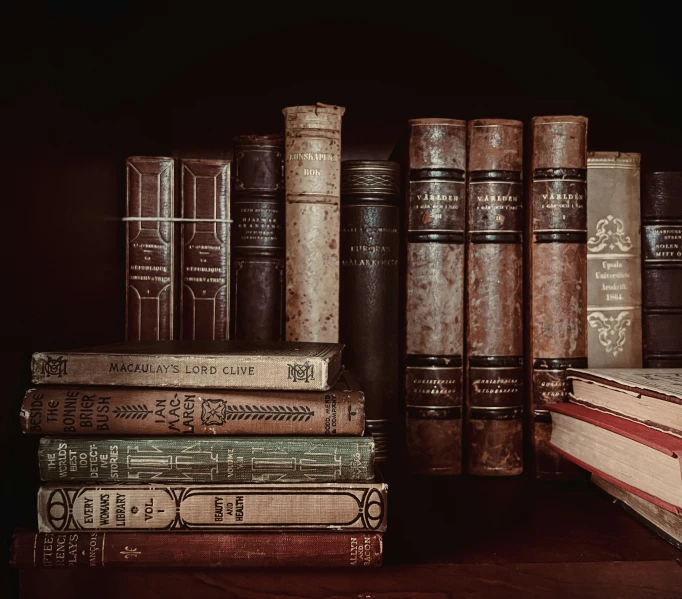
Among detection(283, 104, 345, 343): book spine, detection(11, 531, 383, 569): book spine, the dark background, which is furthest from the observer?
the dark background

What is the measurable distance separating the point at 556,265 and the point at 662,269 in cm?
18

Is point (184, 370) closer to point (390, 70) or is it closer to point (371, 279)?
point (371, 279)

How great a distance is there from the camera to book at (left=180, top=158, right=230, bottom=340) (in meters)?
0.98

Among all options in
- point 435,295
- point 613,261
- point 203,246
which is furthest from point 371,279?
point 613,261

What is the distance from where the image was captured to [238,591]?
673 mm

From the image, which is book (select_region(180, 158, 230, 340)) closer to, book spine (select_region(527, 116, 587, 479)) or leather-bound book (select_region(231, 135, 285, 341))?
leather-bound book (select_region(231, 135, 285, 341))

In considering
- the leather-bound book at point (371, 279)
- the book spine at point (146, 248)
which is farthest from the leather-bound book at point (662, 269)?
the book spine at point (146, 248)

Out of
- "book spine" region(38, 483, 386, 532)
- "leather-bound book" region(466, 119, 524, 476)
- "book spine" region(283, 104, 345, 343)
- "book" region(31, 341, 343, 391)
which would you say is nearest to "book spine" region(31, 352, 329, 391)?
"book" region(31, 341, 343, 391)

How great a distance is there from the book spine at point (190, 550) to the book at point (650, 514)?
0.33 meters

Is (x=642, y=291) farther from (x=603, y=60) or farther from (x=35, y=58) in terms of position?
(x=35, y=58)

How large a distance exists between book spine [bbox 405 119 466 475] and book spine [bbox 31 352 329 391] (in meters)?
0.31

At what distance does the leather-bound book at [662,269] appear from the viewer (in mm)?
1021

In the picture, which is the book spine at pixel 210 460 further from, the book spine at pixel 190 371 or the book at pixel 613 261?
the book at pixel 613 261

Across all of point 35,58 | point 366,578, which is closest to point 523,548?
point 366,578
